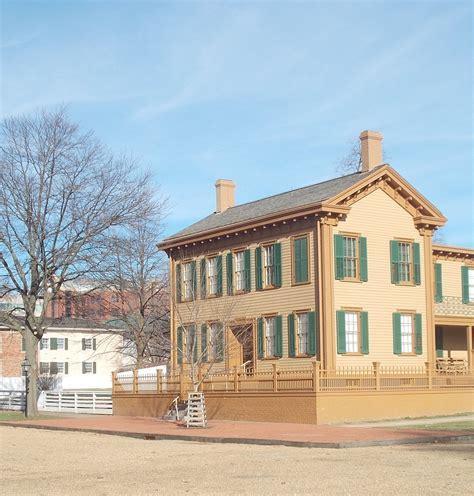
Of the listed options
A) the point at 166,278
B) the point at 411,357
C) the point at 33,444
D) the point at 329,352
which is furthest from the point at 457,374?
the point at 166,278

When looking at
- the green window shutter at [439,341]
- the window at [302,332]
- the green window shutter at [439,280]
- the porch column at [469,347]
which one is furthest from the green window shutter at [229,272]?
the porch column at [469,347]

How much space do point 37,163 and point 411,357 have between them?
1704cm

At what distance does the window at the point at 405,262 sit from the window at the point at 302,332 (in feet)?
13.0

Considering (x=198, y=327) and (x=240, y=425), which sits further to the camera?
(x=198, y=327)

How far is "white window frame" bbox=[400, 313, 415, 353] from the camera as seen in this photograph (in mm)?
35719

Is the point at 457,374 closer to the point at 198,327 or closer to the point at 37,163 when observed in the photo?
the point at 198,327

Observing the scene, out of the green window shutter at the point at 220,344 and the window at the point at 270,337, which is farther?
the green window shutter at the point at 220,344

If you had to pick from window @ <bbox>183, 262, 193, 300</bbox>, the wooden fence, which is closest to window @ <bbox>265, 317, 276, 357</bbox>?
the wooden fence

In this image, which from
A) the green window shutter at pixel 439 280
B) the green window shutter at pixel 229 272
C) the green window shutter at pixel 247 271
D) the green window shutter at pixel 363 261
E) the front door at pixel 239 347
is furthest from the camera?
the green window shutter at pixel 439 280

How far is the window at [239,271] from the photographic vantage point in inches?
1483

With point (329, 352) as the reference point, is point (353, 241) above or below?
above

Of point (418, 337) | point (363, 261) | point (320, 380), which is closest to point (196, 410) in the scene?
point (320, 380)

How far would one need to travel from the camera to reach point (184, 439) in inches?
981

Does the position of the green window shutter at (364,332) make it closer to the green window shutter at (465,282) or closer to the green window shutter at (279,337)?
the green window shutter at (279,337)
